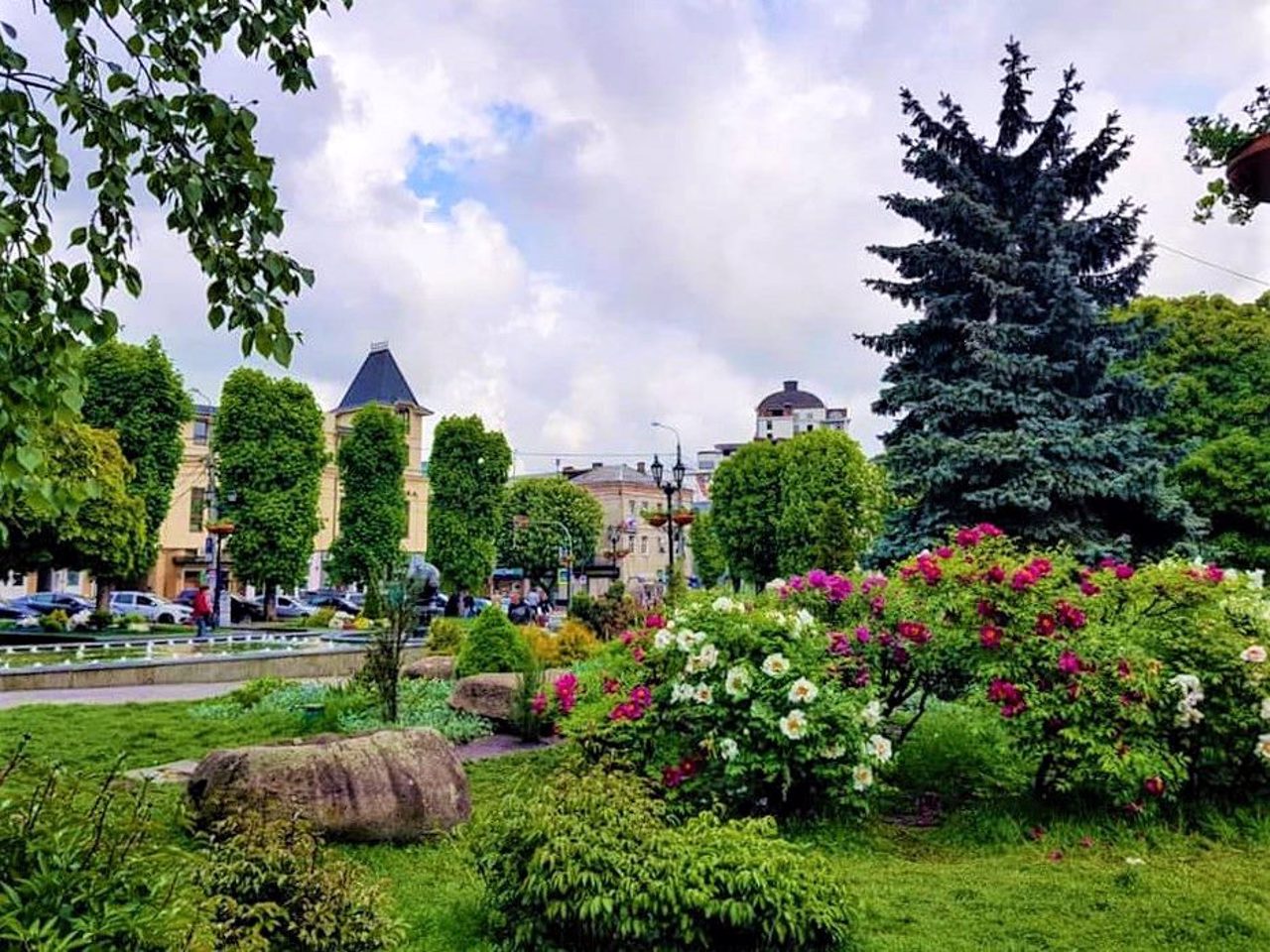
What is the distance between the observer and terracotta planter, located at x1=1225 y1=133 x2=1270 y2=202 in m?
2.70

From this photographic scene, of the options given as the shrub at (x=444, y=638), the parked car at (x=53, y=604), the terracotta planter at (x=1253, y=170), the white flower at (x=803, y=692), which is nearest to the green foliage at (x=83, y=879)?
the terracotta planter at (x=1253, y=170)

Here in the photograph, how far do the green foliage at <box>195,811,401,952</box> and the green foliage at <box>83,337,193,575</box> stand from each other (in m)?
23.7

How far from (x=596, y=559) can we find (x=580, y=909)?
184ft

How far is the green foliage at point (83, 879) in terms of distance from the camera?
93.0 inches

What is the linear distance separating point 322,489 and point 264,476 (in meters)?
20.7

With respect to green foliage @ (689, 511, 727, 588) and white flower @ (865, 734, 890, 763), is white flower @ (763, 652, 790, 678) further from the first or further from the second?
green foliage @ (689, 511, 727, 588)

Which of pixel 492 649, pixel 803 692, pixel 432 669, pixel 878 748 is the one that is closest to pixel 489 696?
pixel 492 649

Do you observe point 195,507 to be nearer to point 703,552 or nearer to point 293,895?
point 703,552

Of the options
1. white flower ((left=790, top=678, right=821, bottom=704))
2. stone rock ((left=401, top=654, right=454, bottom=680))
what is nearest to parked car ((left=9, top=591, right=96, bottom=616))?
stone rock ((left=401, top=654, right=454, bottom=680))

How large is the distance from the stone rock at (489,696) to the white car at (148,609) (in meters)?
24.0

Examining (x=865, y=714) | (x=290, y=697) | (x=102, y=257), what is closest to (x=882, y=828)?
(x=865, y=714)

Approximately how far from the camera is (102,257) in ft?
8.01

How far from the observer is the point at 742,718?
5.96 meters

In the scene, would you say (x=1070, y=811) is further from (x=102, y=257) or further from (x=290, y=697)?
(x=290, y=697)
